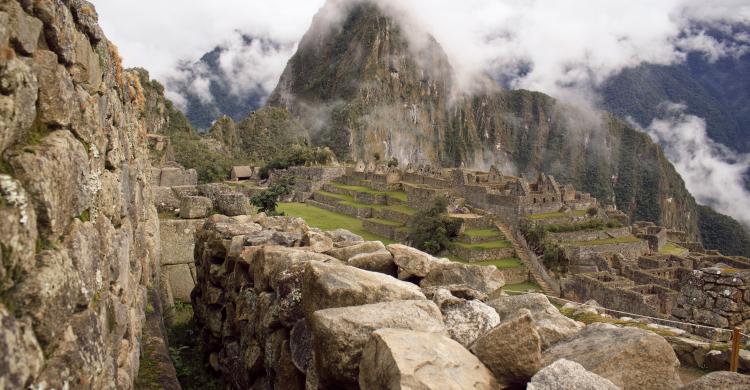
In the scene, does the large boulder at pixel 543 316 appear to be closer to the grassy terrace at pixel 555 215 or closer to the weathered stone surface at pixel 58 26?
the weathered stone surface at pixel 58 26

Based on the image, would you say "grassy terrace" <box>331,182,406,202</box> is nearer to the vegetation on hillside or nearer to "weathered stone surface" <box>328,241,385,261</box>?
"weathered stone surface" <box>328,241,385,261</box>

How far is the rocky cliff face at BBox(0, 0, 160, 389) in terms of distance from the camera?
6.98 ft

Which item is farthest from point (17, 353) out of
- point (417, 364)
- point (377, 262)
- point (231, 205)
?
point (231, 205)

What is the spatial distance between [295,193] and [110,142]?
4971 centimetres

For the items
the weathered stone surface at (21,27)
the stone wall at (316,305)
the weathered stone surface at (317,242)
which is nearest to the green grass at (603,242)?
the stone wall at (316,305)

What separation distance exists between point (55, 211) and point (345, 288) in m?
1.96

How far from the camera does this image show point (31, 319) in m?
2.19

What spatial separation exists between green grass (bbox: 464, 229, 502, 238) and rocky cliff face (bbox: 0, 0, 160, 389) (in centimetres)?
3109

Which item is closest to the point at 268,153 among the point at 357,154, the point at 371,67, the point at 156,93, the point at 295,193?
the point at 156,93

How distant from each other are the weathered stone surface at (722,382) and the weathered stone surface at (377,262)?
3.06m

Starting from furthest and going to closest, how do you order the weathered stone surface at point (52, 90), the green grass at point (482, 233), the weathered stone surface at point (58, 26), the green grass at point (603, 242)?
the green grass at point (603, 242)
the green grass at point (482, 233)
the weathered stone surface at point (58, 26)
the weathered stone surface at point (52, 90)

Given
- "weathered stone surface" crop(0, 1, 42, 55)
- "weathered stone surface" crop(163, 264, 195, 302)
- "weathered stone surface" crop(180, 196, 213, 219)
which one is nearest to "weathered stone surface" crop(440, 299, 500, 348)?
"weathered stone surface" crop(0, 1, 42, 55)

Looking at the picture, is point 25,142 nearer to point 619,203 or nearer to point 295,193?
point 295,193

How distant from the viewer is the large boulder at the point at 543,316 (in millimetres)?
3982
